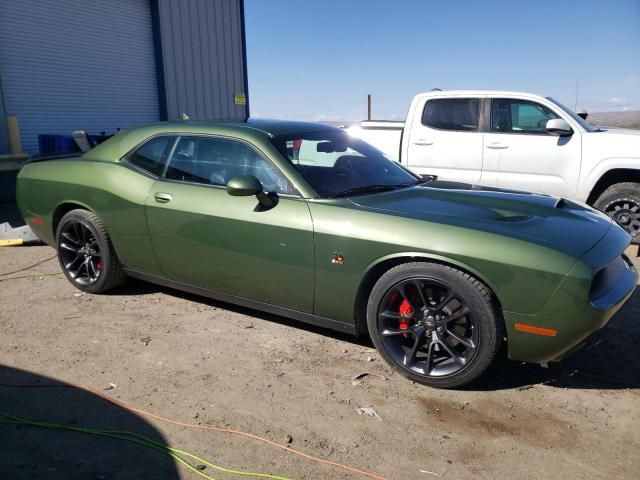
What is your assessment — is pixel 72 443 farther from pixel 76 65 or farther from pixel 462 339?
pixel 76 65

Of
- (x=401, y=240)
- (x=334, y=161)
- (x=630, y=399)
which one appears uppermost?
(x=334, y=161)

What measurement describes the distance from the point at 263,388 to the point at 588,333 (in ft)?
5.92

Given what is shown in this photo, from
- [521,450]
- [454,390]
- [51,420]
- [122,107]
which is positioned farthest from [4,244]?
[122,107]

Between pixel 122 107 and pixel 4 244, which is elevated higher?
pixel 122 107

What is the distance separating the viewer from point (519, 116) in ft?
22.3

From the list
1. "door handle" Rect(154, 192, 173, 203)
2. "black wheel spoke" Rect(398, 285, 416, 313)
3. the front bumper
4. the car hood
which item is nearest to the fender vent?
the car hood

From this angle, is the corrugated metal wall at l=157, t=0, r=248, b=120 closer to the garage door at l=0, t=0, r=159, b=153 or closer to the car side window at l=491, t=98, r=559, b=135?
the garage door at l=0, t=0, r=159, b=153

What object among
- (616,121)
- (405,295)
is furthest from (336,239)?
(616,121)

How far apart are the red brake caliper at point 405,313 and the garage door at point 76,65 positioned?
996 cm

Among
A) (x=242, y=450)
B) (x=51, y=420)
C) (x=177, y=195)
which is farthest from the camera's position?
(x=177, y=195)

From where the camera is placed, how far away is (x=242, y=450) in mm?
2574

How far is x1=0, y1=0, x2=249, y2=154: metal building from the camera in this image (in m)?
10.6

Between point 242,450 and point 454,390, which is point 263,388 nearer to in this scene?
point 242,450

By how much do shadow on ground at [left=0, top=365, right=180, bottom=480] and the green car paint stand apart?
122cm
